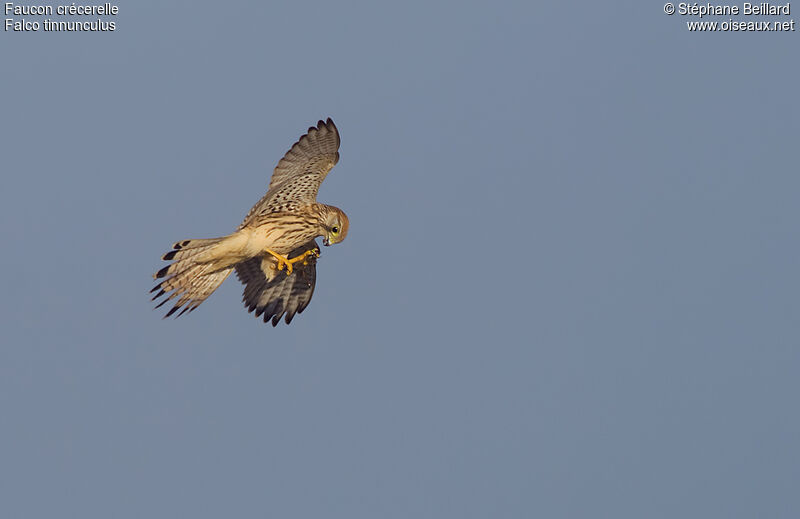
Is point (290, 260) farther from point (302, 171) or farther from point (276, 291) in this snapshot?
point (302, 171)

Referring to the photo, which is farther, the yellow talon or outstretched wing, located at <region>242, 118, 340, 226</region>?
the yellow talon

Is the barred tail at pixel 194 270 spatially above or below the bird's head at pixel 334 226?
below

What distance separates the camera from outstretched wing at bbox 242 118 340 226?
54.1ft

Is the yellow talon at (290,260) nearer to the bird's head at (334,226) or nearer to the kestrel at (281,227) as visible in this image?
the kestrel at (281,227)

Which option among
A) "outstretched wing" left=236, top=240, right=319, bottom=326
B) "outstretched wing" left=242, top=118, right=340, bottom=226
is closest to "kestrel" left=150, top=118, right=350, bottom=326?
"outstretched wing" left=242, top=118, right=340, bottom=226

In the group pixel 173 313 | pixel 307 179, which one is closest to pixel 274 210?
pixel 307 179

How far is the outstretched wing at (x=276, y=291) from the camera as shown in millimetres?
17875

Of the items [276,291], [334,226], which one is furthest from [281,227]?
[276,291]

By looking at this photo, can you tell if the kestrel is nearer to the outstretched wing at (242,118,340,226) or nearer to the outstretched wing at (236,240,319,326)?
the outstretched wing at (242,118,340,226)

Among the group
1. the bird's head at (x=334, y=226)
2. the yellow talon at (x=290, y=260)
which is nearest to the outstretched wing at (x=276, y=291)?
the yellow talon at (x=290, y=260)

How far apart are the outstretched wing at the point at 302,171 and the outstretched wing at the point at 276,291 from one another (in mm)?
1359

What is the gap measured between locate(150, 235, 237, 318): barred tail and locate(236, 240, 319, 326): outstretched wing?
3.33 ft

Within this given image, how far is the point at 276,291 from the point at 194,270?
1828mm

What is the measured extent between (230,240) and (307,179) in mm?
1449
